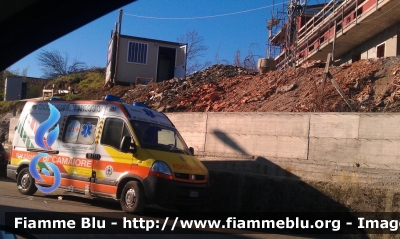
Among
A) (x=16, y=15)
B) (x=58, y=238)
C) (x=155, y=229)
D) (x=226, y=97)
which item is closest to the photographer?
(x=16, y=15)

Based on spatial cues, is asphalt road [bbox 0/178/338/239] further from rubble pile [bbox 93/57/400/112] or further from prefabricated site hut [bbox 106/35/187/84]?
prefabricated site hut [bbox 106/35/187/84]

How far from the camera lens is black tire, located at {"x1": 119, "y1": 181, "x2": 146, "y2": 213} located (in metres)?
10.0

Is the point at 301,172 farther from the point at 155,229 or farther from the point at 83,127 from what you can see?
the point at 83,127

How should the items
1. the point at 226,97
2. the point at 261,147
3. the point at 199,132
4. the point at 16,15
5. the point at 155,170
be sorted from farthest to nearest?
the point at 226,97
the point at 199,132
the point at 261,147
the point at 155,170
the point at 16,15

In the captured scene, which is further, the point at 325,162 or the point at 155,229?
the point at 325,162

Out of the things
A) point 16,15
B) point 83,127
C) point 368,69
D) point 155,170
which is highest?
→ point 368,69

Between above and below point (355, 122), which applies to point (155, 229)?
below

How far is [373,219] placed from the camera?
902 cm

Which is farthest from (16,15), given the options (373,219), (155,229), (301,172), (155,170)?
(301,172)

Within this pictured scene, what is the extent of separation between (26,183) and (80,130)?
2.36m

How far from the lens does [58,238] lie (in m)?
7.38

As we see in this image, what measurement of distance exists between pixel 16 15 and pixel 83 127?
7.69 metres

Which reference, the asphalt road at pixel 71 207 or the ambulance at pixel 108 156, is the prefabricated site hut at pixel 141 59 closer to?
the ambulance at pixel 108 156

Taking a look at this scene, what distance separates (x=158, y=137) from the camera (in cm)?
1119
